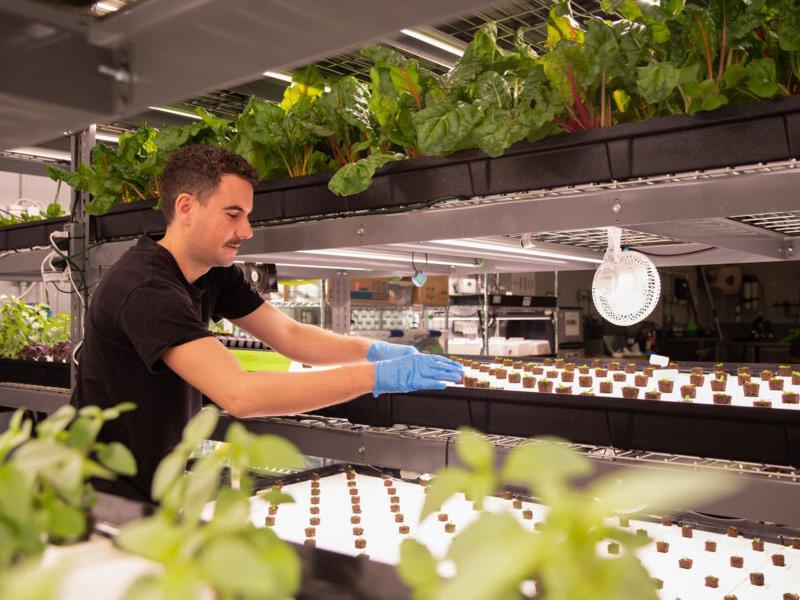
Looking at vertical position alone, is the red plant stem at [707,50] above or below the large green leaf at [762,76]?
above

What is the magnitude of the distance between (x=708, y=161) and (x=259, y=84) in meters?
2.27

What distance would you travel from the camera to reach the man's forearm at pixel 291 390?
1.68m

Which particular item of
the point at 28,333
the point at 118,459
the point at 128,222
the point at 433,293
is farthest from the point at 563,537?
the point at 433,293

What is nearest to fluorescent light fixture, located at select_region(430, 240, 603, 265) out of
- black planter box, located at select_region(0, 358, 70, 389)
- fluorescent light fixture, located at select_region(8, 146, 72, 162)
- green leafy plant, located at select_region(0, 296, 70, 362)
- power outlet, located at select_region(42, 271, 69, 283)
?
power outlet, located at select_region(42, 271, 69, 283)

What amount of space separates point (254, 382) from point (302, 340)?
782mm

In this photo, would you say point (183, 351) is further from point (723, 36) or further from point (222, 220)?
point (723, 36)

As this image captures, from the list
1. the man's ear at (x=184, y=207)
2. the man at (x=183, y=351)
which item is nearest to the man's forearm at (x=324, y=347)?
the man at (x=183, y=351)

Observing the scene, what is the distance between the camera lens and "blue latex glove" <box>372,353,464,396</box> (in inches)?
69.3

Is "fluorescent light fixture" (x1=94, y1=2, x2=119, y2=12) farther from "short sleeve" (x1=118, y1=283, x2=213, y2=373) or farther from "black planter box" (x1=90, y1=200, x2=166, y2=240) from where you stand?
"black planter box" (x1=90, y1=200, x2=166, y2=240)

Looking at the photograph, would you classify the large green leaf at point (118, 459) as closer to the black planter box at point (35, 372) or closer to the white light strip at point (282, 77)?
the white light strip at point (282, 77)

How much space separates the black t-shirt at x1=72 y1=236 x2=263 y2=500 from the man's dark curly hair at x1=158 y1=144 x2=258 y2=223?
188 mm

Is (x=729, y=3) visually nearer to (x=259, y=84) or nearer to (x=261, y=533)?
(x=261, y=533)

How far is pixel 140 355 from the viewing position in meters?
1.77

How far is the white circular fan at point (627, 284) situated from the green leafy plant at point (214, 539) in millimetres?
1520
